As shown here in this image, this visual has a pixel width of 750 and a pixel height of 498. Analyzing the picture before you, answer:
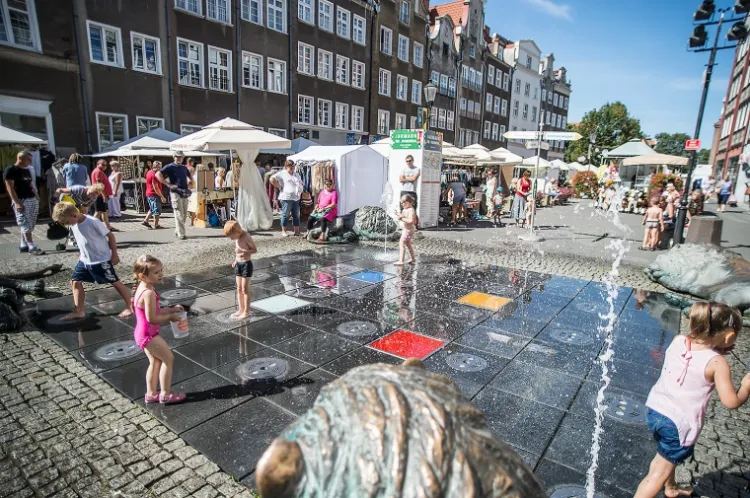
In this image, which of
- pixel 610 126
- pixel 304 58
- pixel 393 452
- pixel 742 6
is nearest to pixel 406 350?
pixel 393 452

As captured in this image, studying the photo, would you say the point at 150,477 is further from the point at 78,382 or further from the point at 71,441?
the point at 78,382

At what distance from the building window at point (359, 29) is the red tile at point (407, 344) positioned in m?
26.8

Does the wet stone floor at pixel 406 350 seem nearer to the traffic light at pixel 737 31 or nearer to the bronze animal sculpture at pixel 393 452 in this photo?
the bronze animal sculpture at pixel 393 452

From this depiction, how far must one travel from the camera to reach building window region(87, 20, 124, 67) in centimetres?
1608

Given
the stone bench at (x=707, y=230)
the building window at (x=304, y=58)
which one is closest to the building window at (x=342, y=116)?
the building window at (x=304, y=58)

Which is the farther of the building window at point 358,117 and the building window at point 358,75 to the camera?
the building window at point 358,117

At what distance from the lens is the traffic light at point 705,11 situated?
34.0ft

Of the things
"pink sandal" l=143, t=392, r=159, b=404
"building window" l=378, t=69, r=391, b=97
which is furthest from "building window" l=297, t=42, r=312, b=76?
"pink sandal" l=143, t=392, r=159, b=404

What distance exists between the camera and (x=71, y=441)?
10.3ft

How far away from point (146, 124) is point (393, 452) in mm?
20370

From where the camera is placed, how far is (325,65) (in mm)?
26016

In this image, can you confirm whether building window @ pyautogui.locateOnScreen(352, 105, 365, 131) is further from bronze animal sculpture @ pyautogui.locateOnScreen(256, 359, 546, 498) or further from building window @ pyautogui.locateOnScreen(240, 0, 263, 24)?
bronze animal sculpture @ pyautogui.locateOnScreen(256, 359, 546, 498)

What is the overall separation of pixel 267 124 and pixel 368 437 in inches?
933

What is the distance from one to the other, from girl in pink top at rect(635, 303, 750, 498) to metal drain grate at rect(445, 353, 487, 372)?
6.19ft
